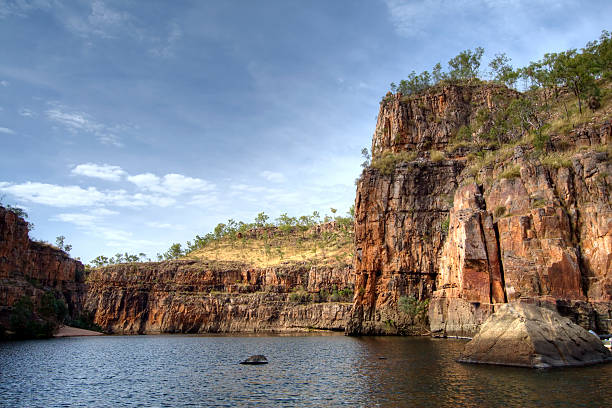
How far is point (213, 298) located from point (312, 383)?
94.1 m

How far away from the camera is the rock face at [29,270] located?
Result: 80562 mm

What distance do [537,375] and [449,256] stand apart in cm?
3693

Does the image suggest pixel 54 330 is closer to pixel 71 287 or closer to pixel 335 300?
pixel 71 287

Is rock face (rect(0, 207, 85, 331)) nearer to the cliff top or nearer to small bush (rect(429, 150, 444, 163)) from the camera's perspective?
the cliff top

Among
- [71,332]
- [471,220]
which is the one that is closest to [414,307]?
[471,220]

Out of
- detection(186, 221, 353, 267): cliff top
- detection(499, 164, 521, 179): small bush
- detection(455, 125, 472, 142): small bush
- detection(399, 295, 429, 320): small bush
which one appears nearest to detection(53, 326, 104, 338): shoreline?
detection(186, 221, 353, 267): cliff top

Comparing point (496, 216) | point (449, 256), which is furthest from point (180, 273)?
point (496, 216)

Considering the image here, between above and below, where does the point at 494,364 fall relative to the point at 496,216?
below

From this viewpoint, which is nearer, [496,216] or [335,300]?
[496,216]

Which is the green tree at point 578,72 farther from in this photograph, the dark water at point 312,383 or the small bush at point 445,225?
the dark water at point 312,383

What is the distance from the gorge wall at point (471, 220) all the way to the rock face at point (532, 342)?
13.5 m

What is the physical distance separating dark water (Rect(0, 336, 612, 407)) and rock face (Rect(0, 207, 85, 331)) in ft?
148

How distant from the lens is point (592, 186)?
4956 cm

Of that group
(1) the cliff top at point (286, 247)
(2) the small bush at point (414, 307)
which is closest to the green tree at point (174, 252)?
(1) the cliff top at point (286, 247)
